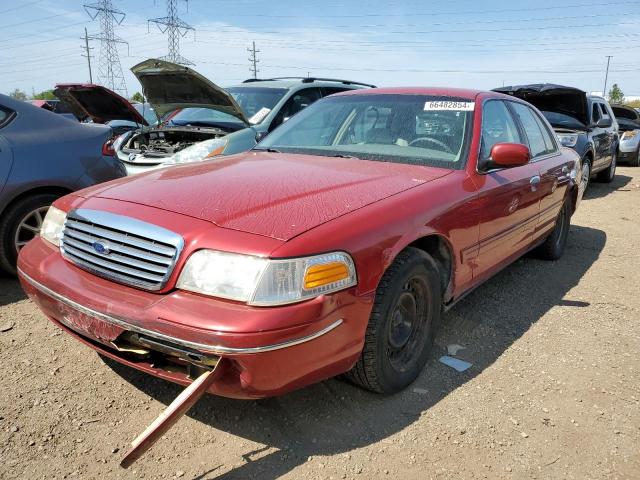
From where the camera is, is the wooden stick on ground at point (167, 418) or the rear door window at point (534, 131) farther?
the rear door window at point (534, 131)

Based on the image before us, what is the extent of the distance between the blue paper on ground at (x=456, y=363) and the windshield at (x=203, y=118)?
165 inches

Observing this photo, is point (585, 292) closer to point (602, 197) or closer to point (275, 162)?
point (275, 162)

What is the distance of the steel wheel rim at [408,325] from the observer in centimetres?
264

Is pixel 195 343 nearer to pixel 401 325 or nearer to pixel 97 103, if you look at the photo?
pixel 401 325

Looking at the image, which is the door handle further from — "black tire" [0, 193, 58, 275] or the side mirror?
"black tire" [0, 193, 58, 275]

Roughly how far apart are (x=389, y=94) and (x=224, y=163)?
4.31ft

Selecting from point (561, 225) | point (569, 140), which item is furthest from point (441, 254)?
point (569, 140)

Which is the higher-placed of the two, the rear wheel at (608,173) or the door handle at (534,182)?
the door handle at (534,182)

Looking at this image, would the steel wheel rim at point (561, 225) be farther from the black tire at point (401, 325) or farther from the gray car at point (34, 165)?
the gray car at point (34, 165)

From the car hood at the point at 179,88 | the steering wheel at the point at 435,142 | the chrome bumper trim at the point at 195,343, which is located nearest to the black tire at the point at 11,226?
the chrome bumper trim at the point at 195,343

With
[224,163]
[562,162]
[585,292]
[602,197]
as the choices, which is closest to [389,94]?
[224,163]

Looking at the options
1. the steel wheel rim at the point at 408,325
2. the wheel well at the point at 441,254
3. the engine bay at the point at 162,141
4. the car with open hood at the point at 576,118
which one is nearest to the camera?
the steel wheel rim at the point at 408,325

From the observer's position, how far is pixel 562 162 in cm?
467

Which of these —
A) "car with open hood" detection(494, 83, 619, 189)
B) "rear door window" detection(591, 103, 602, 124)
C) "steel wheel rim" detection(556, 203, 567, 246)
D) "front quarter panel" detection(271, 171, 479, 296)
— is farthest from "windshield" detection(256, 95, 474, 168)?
"rear door window" detection(591, 103, 602, 124)
